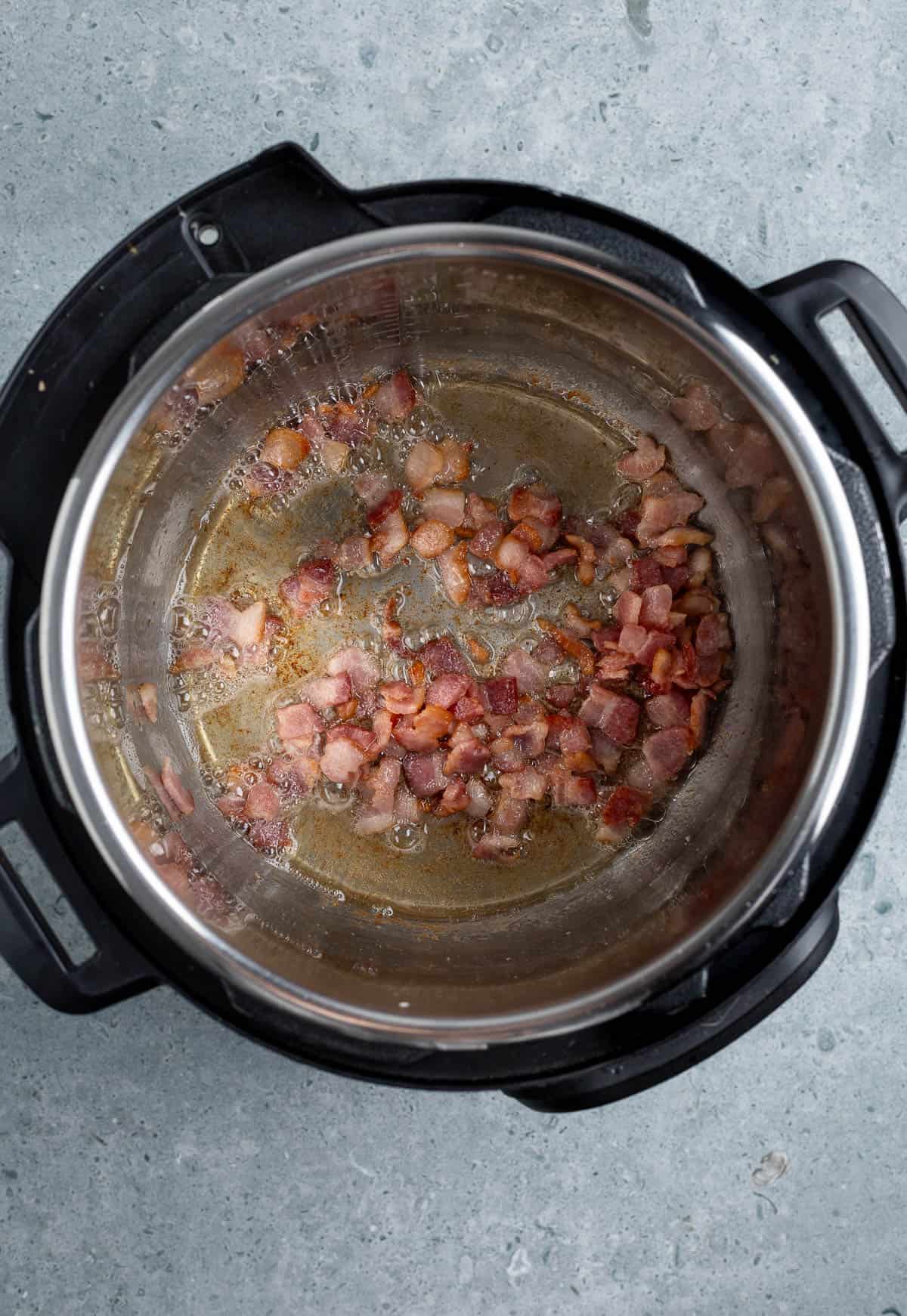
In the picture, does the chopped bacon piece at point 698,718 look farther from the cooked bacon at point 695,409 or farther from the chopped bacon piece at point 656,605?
the cooked bacon at point 695,409

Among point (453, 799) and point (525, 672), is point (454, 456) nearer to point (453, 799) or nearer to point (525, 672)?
point (525, 672)

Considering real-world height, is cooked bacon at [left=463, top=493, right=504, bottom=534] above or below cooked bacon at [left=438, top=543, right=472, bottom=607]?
above

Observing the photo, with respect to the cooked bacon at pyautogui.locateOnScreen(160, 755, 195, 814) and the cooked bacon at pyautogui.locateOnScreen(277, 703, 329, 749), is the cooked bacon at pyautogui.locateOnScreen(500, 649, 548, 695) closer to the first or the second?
the cooked bacon at pyautogui.locateOnScreen(277, 703, 329, 749)

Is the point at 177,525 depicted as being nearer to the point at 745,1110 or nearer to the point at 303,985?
the point at 303,985

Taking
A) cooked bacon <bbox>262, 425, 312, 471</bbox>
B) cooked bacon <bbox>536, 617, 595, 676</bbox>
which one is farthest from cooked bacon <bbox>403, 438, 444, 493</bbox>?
cooked bacon <bbox>536, 617, 595, 676</bbox>

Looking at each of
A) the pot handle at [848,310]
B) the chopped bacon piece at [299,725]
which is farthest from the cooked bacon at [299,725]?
the pot handle at [848,310]

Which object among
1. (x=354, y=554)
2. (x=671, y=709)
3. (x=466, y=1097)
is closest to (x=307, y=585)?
(x=354, y=554)

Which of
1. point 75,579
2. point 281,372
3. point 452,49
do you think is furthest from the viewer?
point 452,49

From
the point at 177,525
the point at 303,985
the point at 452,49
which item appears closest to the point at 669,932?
the point at 303,985
